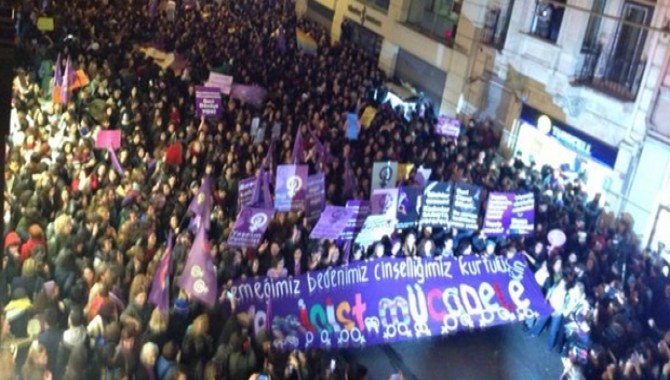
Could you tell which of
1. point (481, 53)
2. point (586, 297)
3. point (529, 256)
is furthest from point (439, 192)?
point (481, 53)

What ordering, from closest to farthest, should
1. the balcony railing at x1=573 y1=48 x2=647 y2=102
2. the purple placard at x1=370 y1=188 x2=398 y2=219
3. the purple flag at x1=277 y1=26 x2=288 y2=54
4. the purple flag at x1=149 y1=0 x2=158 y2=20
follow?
1. the purple placard at x1=370 y1=188 x2=398 y2=219
2. the balcony railing at x1=573 y1=48 x2=647 y2=102
3. the purple flag at x1=277 y1=26 x2=288 y2=54
4. the purple flag at x1=149 y1=0 x2=158 y2=20

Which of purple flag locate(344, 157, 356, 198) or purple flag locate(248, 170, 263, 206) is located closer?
purple flag locate(248, 170, 263, 206)

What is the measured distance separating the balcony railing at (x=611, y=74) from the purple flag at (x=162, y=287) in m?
10.1

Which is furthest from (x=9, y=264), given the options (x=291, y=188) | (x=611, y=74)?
(x=611, y=74)

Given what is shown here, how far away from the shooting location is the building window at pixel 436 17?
22859mm

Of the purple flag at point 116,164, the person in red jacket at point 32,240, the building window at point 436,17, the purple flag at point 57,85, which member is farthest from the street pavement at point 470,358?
the building window at point 436,17

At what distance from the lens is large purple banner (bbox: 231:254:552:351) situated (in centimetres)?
932

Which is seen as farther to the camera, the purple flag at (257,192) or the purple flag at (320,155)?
the purple flag at (320,155)

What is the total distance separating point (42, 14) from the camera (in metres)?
21.4

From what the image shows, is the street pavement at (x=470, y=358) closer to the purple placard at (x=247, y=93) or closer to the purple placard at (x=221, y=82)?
the purple placard at (x=221, y=82)

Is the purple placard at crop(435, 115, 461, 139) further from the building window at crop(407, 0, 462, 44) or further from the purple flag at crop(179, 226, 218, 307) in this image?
the purple flag at crop(179, 226, 218, 307)

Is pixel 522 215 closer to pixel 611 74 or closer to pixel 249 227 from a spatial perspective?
pixel 249 227

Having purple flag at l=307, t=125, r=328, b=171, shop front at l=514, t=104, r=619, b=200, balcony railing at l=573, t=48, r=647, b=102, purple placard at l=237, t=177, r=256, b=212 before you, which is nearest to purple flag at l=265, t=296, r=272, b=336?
purple placard at l=237, t=177, r=256, b=212

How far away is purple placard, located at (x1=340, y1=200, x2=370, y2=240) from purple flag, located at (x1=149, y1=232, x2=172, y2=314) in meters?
2.74
